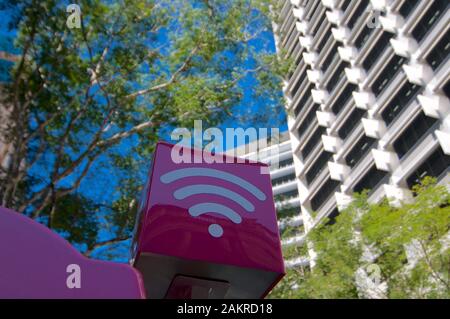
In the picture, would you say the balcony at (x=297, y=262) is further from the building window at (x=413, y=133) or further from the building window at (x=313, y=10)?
the building window at (x=313, y=10)

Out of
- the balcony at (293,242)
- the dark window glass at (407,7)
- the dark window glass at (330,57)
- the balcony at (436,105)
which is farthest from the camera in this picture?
the dark window glass at (330,57)

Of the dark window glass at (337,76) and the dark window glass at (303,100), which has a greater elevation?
the dark window glass at (303,100)

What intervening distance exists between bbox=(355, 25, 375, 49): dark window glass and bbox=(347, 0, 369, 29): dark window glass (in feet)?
3.89

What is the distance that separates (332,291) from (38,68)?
8151mm

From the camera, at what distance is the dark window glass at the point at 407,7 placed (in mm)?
21666

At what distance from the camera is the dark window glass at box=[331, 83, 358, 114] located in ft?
84.2

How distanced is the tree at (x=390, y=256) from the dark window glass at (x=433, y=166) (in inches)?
248

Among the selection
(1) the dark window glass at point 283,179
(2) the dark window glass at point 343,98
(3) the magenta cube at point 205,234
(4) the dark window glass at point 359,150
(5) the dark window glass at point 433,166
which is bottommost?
(3) the magenta cube at point 205,234

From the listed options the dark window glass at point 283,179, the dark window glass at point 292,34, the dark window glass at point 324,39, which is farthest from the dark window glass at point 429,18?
the dark window glass at point 283,179

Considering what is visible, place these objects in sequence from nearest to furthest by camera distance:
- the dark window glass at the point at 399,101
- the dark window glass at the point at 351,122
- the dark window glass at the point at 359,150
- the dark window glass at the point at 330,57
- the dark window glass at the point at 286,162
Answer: the dark window glass at the point at 399,101 < the dark window glass at the point at 359,150 < the dark window glass at the point at 351,122 < the dark window glass at the point at 330,57 < the dark window glass at the point at 286,162

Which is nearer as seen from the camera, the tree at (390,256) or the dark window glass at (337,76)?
the tree at (390,256)

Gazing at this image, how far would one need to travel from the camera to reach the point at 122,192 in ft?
30.8

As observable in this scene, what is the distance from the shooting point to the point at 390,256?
11.2 metres

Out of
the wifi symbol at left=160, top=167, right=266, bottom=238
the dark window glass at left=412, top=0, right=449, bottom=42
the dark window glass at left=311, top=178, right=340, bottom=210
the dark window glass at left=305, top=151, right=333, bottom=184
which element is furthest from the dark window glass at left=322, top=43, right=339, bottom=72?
the wifi symbol at left=160, top=167, right=266, bottom=238
